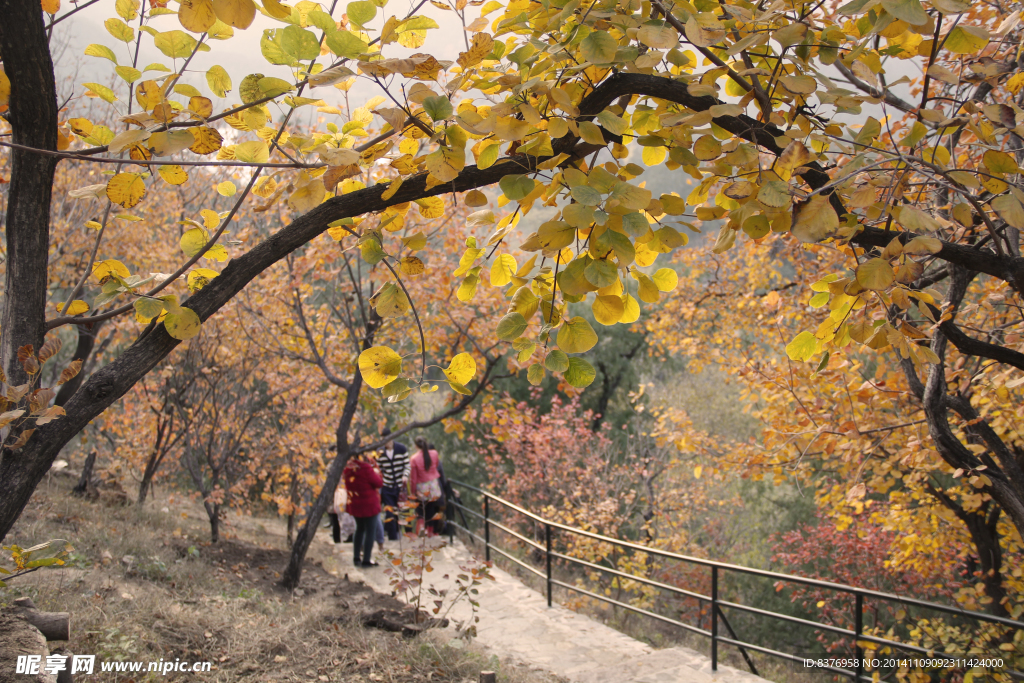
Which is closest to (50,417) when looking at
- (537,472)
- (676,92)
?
(676,92)

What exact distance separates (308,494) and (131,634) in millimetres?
8364

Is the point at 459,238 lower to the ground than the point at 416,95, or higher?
higher

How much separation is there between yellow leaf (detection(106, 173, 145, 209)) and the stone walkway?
167 inches

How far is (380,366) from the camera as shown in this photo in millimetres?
1608

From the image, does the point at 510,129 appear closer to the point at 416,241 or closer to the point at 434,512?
the point at 416,241

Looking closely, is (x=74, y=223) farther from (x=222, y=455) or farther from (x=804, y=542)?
(x=804, y=542)

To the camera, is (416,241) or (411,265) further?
(411,265)

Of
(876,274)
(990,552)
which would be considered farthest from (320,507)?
(990,552)

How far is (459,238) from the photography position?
266 inches

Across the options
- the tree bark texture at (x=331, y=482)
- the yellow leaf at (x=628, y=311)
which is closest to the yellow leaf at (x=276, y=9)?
the yellow leaf at (x=628, y=311)

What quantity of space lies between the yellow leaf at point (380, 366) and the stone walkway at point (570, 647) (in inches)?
145

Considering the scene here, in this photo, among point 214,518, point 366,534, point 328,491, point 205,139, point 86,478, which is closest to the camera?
point 205,139

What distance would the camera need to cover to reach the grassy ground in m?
3.51

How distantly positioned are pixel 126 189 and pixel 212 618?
147 inches
